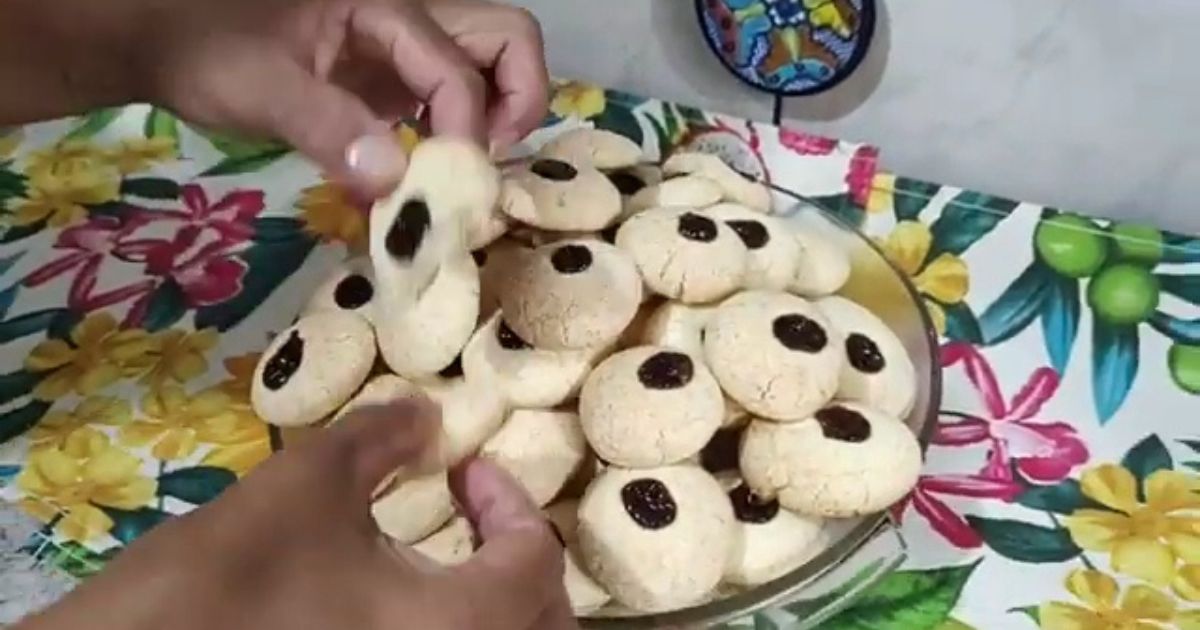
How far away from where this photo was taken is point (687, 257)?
66 centimetres

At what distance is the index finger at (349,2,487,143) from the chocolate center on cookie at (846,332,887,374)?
172 millimetres

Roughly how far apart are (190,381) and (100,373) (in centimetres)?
4

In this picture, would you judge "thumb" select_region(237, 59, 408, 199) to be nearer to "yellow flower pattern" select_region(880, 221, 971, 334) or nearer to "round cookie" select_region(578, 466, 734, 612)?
"round cookie" select_region(578, 466, 734, 612)

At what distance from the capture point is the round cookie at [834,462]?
61cm

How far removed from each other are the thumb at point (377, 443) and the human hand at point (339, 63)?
0.47 feet

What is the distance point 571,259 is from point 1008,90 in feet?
0.97

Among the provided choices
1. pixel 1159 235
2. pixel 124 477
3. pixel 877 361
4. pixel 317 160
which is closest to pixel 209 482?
pixel 124 477

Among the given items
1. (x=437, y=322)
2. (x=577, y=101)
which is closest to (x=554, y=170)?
(x=437, y=322)

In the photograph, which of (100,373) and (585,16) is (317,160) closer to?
(100,373)

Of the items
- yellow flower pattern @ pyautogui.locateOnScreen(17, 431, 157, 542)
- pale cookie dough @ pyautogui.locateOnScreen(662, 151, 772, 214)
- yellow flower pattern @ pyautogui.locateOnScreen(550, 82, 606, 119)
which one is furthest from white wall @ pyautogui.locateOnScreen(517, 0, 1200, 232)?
yellow flower pattern @ pyautogui.locateOnScreen(17, 431, 157, 542)

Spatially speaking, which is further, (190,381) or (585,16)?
(585,16)

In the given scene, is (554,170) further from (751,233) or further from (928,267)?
(928,267)

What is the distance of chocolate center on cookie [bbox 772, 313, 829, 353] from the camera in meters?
0.63

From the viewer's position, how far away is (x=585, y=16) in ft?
2.97
